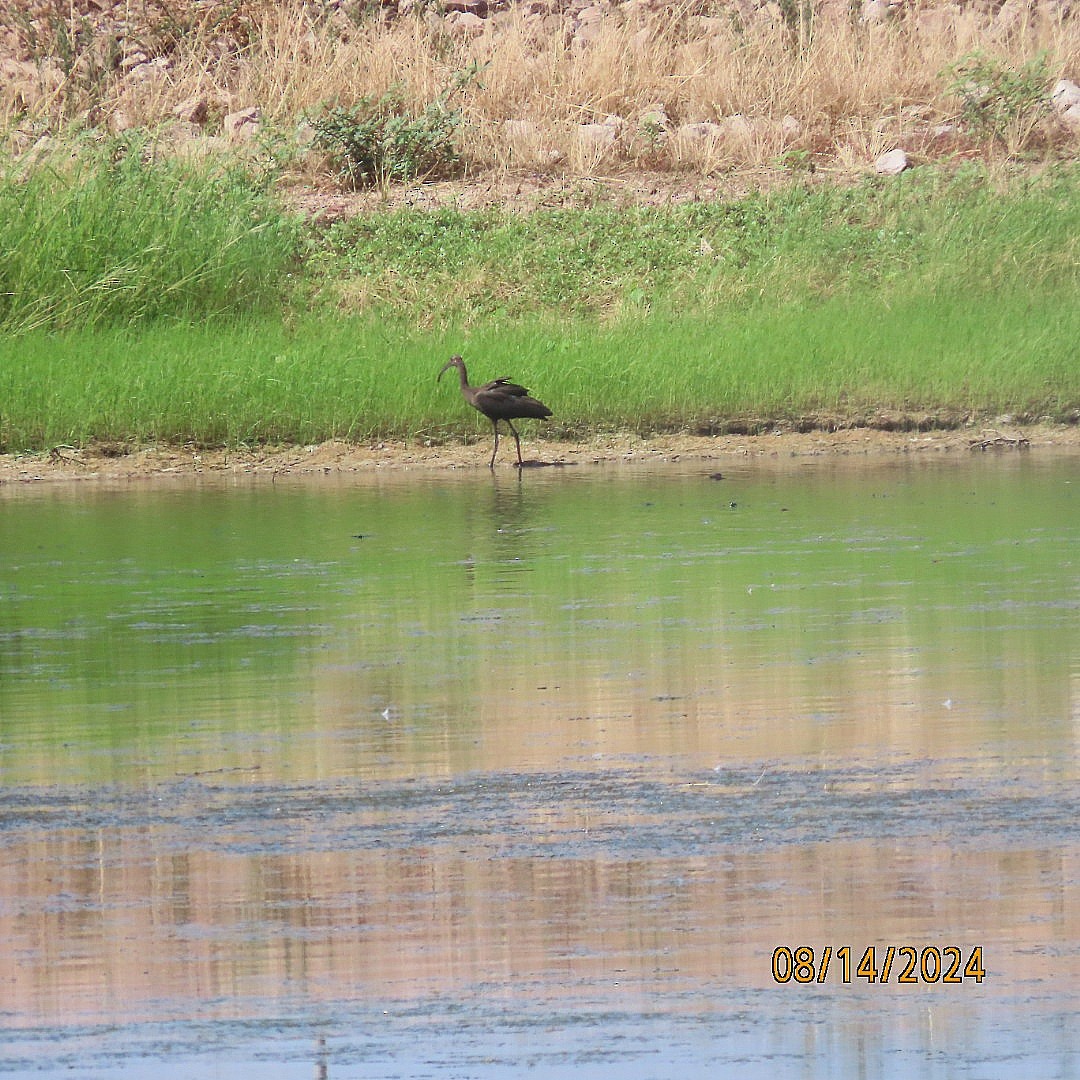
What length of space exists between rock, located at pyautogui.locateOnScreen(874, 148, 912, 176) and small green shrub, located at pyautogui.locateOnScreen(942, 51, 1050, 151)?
49.9 inches

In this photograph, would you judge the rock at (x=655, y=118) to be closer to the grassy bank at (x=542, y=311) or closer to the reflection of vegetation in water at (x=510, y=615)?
the grassy bank at (x=542, y=311)

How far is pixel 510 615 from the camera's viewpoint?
10859 millimetres

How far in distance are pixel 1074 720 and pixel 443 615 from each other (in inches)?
146

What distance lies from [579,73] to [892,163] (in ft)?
14.6

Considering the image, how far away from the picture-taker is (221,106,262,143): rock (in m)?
27.4

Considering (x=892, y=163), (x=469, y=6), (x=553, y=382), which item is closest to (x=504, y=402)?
(x=553, y=382)

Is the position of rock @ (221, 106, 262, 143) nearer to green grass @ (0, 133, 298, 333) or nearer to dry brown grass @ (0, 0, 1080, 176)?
dry brown grass @ (0, 0, 1080, 176)

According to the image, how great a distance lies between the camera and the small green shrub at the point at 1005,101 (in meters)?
26.9

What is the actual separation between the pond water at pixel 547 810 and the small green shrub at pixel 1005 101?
1453cm

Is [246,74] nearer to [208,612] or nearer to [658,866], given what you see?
[208,612]

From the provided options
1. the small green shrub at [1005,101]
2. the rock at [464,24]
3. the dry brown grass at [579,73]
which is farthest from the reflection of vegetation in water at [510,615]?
the rock at [464,24]

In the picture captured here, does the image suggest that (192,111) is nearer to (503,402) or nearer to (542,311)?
(542,311)

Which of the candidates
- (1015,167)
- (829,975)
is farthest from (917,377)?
(829,975)

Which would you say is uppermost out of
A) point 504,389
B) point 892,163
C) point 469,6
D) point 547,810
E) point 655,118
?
point 469,6
